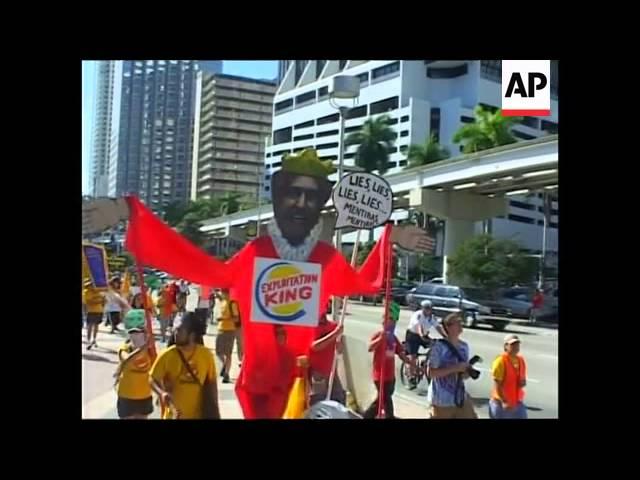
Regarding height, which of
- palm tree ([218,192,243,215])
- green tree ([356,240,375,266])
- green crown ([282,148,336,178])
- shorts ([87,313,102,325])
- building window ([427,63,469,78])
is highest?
building window ([427,63,469,78])

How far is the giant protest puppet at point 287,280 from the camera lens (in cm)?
502

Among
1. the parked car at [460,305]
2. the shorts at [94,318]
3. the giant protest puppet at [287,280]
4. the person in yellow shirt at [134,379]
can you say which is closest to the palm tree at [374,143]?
the giant protest puppet at [287,280]

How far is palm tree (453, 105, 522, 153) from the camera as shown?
16.3 ft

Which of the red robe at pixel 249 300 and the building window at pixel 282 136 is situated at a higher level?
the building window at pixel 282 136

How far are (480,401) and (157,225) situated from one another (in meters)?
2.72

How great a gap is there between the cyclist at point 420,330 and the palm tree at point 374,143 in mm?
1079

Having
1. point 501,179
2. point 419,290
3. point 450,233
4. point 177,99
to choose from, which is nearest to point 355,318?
point 419,290

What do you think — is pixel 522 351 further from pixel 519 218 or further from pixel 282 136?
pixel 282 136

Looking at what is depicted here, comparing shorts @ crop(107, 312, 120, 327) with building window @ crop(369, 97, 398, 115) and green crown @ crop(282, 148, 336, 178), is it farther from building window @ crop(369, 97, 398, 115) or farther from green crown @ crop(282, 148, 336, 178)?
building window @ crop(369, 97, 398, 115)

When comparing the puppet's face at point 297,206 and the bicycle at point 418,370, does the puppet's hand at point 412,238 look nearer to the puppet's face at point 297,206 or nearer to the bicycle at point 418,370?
the puppet's face at point 297,206

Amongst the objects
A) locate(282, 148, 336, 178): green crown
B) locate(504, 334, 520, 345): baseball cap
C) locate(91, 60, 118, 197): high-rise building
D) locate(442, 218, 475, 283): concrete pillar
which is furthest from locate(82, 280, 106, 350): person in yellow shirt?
locate(504, 334, 520, 345): baseball cap

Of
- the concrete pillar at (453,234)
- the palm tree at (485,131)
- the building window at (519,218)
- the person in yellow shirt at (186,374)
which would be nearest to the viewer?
the person in yellow shirt at (186,374)

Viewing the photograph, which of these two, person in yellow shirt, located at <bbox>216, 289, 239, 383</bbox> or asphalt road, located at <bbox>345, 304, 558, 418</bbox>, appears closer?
person in yellow shirt, located at <bbox>216, 289, 239, 383</bbox>
